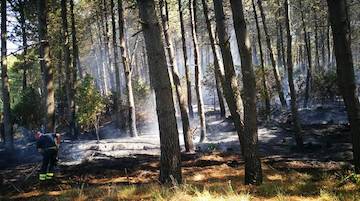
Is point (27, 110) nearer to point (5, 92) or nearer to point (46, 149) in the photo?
point (5, 92)

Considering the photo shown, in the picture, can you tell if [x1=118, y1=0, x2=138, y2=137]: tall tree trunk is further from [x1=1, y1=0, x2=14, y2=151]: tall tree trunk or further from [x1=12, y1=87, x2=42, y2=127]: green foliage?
[x1=12, y1=87, x2=42, y2=127]: green foliage

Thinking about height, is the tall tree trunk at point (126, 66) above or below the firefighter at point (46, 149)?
above

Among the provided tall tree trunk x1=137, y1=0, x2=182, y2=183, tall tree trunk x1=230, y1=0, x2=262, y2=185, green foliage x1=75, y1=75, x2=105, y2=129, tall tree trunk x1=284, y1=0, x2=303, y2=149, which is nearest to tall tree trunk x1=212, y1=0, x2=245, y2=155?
tall tree trunk x1=230, y1=0, x2=262, y2=185

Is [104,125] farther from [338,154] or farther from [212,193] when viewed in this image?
[212,193]

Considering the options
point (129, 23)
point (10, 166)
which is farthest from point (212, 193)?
point (129, 23)

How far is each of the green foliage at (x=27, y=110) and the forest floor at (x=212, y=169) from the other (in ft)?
16.3

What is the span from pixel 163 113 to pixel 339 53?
406 centimetres

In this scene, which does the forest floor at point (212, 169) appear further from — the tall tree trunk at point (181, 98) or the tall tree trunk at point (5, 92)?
the tall tree trunk at point (5, 92)

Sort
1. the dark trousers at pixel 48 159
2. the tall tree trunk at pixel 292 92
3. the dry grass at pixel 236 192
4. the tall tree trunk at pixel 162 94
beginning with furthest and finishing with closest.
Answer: the tall tree trunk at pixel 292 92 → the dark trousers at pixel 48 159 → the tall tree trunk at pixel 162 94 → the dry grass at pixel 236 192

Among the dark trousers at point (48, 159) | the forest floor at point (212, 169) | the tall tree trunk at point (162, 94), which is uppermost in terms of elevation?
the tall tree trunk at point (162, 94)

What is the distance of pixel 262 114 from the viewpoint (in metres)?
28.5

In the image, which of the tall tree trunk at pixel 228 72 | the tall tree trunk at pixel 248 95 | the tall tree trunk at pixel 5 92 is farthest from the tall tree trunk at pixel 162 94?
the tall tree trunk at pixel 5 92

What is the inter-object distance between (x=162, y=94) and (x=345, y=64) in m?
4.04

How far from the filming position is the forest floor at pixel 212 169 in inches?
302
